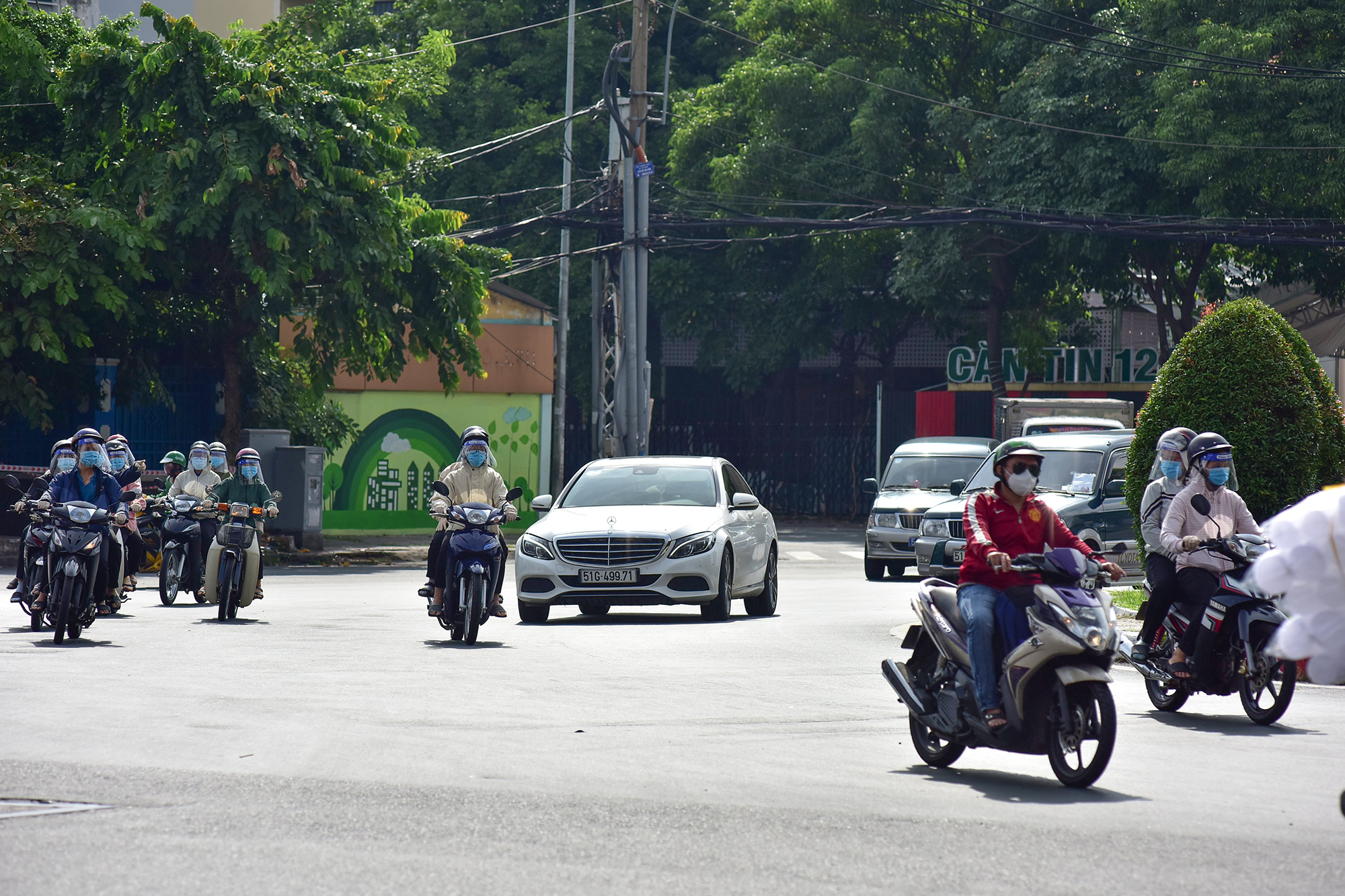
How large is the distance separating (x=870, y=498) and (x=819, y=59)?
33.2 feet

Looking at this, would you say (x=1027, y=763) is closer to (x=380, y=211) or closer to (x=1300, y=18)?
(x=380, y=211)

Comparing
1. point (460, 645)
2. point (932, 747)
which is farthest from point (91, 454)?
point (932, 747)

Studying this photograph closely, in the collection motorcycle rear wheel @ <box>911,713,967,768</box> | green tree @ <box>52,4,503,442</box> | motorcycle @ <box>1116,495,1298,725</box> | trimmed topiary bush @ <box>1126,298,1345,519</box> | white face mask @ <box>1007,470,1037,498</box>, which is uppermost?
green tree @ <box>52,4,503,442</box>

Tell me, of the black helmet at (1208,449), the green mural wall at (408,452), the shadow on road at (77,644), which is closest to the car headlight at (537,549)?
the shadow on road at (77,644)

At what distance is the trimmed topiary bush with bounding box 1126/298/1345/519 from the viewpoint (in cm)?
1483

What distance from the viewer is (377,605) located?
17.7m

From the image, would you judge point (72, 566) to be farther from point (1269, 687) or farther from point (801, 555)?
point (801, 555)

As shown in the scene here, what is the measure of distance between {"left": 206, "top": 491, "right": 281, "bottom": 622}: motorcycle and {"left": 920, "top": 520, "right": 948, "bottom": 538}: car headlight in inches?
306

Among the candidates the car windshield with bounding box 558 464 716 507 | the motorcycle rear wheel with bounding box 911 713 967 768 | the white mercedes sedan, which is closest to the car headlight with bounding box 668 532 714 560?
the white mercedes sedan

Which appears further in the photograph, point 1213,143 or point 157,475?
point 1213,143

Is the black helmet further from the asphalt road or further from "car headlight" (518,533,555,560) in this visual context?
"car headlight" (518,533,555,560)

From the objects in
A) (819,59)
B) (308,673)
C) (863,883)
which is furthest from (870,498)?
(863,883)

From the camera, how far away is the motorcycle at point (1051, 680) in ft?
23.9

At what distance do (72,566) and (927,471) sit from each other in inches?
541
